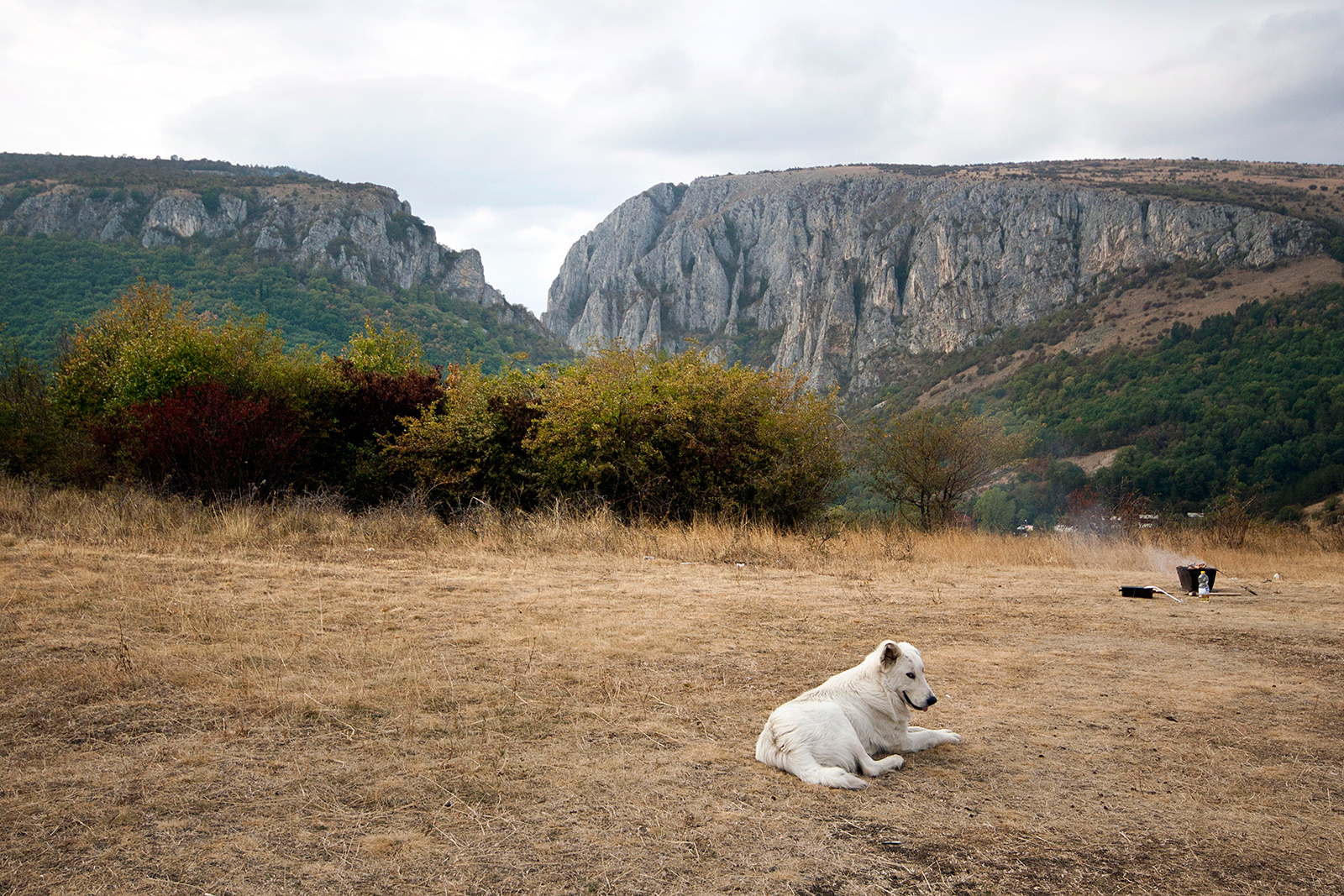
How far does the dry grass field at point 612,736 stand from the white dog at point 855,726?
115mm

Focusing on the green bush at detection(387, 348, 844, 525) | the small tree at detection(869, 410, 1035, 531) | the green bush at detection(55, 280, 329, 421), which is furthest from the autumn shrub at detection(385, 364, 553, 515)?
the small tree at detection(869, 410, 1035, 531)

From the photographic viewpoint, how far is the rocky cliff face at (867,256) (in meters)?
93.8

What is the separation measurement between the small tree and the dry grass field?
358 inches

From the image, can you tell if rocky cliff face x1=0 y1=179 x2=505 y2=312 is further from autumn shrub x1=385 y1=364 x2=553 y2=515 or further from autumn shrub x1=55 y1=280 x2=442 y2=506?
autumn shrub x1=385 y1=364 x2=553 y2=515

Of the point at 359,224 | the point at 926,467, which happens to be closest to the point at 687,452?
the point at 926,467

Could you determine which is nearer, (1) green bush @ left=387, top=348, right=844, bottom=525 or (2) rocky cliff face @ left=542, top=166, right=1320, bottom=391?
(1) green bush @ left=387, top=348, right=844, bottom=525

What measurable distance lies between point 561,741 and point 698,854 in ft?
4.85

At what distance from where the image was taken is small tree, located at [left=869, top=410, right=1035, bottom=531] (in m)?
18.5

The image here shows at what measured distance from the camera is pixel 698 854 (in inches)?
117

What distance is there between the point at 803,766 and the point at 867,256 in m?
130

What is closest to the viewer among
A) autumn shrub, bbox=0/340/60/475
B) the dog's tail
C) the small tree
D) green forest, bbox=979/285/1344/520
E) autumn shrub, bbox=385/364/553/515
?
the dog's tail

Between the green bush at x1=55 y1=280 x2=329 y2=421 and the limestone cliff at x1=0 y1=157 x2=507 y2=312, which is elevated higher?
the limestone cliff at x1=0 y1=157 x2=507 y2=312

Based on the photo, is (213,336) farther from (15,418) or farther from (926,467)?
(926,467)

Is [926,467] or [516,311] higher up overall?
[516,311]
